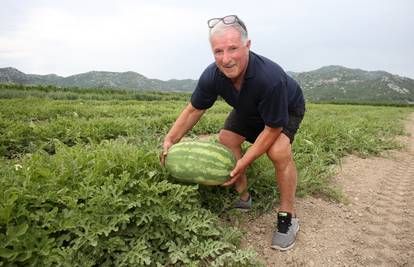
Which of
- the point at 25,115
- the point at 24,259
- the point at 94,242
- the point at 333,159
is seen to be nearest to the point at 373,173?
the point at 333,159

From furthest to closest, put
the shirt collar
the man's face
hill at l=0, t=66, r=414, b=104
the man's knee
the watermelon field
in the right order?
hill at l=0, t=66, r=414, b=104 < the man's knee < the shirt collar < the man's face < the watermelon field

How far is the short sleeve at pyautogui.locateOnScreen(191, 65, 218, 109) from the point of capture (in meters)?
3.14

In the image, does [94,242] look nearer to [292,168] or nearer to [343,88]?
[292,168]

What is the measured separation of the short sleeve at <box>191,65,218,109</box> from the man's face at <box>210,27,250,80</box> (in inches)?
12.5

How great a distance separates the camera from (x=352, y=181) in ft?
16.8

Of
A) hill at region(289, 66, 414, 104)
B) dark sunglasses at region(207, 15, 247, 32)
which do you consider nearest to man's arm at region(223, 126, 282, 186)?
dark sunglasses at region(207, 15, 247, 32)

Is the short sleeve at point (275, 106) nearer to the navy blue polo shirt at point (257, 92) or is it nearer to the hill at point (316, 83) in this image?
the navy blue polo shirt at point (257, 92)

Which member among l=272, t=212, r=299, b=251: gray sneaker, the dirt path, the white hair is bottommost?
the dirt path

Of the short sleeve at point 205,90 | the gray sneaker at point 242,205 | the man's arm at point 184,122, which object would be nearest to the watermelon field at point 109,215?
the gray sneaker at point 242,205

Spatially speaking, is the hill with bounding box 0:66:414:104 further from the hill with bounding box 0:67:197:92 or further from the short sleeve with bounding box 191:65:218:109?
the short sleeve with bounding box 191:65:218:109

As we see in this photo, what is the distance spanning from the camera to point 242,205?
3479 mm

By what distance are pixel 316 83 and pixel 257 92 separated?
162451mm

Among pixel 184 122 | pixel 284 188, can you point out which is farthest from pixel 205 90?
pixel 284 188

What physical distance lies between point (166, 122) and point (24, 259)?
719 cm
